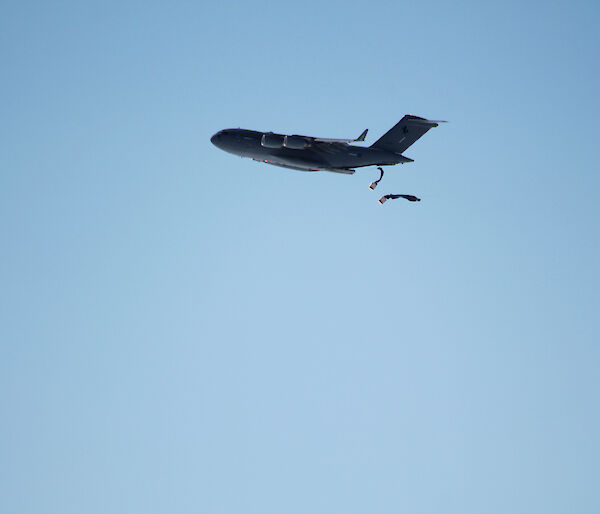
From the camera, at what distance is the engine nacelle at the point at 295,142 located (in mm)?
52062

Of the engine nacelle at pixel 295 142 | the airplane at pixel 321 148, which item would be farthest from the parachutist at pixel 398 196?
the engine nacelle at pixel 295 142

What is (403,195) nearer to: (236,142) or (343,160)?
(343,160)

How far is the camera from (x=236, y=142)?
54469mm

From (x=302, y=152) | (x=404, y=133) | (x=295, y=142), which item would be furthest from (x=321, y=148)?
(x=404, y=133)

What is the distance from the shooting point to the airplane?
52.4 m

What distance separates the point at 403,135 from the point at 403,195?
658 cm

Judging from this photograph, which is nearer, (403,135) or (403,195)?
(403,195)

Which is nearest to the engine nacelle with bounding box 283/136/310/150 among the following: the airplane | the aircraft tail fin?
the airplane

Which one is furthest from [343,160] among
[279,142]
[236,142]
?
[236,142]

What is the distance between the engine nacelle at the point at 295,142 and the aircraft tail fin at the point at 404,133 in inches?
248

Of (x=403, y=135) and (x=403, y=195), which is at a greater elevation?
(x=403, y=135)

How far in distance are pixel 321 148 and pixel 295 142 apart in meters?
2.02

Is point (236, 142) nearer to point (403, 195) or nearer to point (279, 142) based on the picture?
point (279, 142)

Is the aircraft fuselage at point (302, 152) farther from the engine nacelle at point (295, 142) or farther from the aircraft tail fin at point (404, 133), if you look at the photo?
the aircraft tail fin at point (404, 133)
